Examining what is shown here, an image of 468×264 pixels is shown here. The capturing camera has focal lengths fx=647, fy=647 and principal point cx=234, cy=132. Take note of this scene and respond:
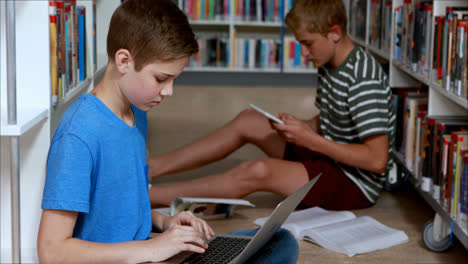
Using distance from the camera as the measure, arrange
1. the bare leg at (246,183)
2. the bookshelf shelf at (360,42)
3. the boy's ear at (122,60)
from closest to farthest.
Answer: the boy's ear at (122,60) → the bare leg at (246,183) → the bookshelf shelf at (360,42)

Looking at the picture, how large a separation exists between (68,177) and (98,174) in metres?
0.09

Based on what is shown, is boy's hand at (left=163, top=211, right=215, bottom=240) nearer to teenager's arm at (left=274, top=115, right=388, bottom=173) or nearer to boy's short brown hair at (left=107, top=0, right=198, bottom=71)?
boy's short brown hair at (left=107, top=0, right=198, bottom=71)

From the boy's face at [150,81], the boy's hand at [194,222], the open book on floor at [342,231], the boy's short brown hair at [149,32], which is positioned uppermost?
the boy's short brown hair at [149,32]

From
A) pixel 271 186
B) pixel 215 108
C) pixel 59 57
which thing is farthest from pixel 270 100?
pixel 59 57

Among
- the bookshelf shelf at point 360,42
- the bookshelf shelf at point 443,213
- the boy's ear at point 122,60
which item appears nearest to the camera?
the boy's ear at point 122,60

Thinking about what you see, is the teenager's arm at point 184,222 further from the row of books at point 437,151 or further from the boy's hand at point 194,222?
the row of books at point 437,151

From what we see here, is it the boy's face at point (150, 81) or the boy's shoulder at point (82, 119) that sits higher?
the boy's face at point (150, 81)

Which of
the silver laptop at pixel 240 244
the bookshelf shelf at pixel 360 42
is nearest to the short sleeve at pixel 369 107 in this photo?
the silver laptop at pixel 240 244

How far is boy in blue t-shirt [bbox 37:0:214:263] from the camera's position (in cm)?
100

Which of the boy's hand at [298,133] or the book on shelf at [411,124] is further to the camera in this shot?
the book on shelf at [411,124]

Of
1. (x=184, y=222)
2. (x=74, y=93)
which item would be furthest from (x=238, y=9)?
(x=184, y=222)

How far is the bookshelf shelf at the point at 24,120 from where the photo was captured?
3.20 feet

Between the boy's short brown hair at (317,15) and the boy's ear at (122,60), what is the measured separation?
3.63 feet

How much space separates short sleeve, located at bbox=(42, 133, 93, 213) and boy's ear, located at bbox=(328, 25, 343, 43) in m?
1.28
